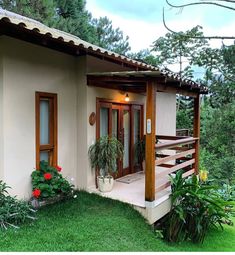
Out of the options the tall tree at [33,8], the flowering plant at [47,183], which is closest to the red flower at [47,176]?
the flowering plant at [47,183]

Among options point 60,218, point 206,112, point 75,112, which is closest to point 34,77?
point 75,112

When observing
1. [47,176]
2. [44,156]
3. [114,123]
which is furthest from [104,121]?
[47,176]

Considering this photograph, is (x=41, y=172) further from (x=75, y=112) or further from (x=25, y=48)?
(x=25, y=48)

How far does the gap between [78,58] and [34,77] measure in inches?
54.5

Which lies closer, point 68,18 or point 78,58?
point 78,58

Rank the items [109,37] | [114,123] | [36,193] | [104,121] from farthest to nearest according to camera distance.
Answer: [109,37], [114,123], [104,121], [36,193]

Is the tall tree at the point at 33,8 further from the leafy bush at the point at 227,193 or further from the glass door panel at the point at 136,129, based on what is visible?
the leafy bush at the point at 227,193

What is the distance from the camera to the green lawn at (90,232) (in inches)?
149

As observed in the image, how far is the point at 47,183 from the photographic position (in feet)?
17.8

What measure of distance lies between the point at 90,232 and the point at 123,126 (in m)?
3.96

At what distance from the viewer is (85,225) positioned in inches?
177

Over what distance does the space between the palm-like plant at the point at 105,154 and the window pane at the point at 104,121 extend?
66cm

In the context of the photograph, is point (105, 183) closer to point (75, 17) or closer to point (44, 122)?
point (44, 122)

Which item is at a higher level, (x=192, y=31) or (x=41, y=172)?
(x=192, y=31)
